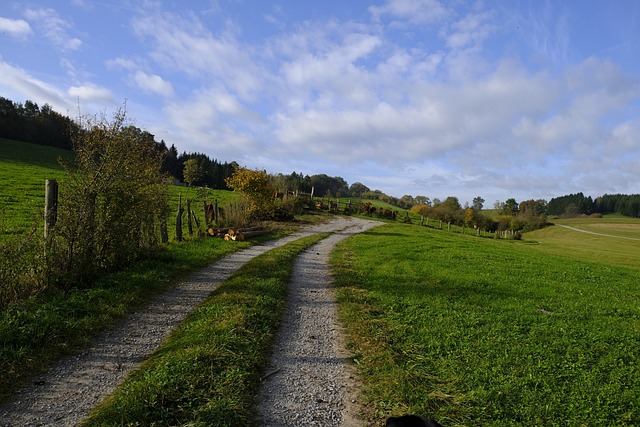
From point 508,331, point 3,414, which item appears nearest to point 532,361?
point 508,331

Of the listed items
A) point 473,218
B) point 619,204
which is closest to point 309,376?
point 473,218

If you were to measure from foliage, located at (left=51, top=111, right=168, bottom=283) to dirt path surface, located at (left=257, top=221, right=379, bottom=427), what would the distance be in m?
4.75

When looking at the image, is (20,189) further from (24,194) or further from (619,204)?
(619,204)

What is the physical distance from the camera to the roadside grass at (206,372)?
368 centimetres

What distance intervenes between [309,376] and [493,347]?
3317 mm

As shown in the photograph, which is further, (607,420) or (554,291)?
(554,291)

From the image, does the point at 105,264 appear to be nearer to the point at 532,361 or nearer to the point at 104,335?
the point at 104,335

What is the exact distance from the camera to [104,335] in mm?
5730

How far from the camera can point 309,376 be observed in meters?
4.90

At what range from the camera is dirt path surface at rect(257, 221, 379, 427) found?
4004 mm

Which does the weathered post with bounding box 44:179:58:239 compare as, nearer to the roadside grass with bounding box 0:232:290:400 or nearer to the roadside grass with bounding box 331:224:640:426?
the roadside grass with bounding box 0:232:290:400

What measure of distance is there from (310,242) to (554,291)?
1191cm

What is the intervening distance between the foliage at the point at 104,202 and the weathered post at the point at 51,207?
119 mm

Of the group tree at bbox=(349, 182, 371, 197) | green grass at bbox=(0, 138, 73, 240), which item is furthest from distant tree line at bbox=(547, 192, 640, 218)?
green grass at bbox=(0, 138, 73, 240)
